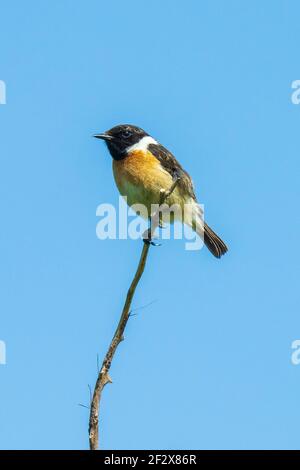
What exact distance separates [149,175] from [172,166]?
39cm

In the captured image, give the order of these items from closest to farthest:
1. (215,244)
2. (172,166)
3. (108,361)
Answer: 1. (108,361)
2. (172,166)
3. (215,244)

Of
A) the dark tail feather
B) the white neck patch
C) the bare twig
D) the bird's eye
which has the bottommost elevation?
the bare twig

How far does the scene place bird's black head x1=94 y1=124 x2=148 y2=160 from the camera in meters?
9.20

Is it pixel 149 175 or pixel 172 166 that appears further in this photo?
pixel 172 166

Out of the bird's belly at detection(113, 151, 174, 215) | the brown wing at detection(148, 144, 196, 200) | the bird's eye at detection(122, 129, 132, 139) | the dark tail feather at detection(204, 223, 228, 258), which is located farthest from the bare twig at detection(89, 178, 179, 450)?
the dark tail feather at detection(204, 223, 228, 258)

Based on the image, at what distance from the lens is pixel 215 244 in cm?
952

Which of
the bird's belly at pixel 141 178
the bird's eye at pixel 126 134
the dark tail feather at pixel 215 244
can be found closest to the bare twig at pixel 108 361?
the bird's belly at pixel 141 178

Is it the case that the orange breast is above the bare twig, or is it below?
above

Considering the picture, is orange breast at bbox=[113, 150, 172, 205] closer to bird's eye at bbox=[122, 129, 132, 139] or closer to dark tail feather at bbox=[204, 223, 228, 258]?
bird's eye at bbox=[122, 129, 132, 139]

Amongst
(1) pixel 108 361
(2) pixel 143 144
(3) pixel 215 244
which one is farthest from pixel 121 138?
(1) pixel 108 361

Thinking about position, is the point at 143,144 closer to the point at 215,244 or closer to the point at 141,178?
the point at 141,178

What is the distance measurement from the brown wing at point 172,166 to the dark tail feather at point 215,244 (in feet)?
1.82

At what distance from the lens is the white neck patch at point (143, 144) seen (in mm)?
9180
